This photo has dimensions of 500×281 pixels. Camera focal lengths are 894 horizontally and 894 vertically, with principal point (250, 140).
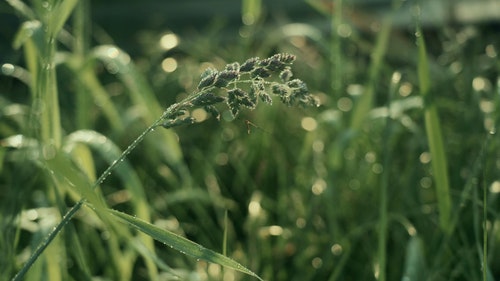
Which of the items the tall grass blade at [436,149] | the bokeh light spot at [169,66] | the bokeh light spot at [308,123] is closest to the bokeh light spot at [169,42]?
the bokeh light spot at [169,66]

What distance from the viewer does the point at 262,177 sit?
205cm

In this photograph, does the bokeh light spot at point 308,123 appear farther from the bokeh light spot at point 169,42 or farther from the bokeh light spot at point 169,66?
the bokeh light spot at point 169,66

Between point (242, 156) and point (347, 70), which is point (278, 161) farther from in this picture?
point (347, 70)

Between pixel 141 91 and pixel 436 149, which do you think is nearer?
pixel 436 149

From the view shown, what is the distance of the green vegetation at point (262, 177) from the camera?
1254 millimetres

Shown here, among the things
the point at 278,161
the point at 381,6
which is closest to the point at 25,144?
the point at 278,161

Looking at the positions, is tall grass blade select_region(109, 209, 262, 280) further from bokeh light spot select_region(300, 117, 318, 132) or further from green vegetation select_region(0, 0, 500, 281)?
bokeh light spot select_region(300, 117, 318, 132)

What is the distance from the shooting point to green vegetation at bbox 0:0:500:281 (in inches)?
49.4

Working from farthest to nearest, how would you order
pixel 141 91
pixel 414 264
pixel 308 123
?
pixel 308 123 → pixel 141 91 → pixel 414 264

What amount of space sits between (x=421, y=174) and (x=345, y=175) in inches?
6.7

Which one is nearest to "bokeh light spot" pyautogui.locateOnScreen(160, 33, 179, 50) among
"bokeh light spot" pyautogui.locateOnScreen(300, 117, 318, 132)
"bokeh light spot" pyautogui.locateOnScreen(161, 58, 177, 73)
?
"bokeh light spot" pyautogui.locateOnScreen(161, 58, 177, 73)

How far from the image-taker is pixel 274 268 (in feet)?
5.48

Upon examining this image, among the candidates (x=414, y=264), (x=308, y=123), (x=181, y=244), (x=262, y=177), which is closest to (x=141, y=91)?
(x=262, y=177)

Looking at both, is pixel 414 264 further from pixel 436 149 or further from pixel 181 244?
pixel 181 244
